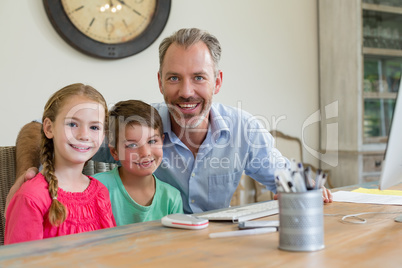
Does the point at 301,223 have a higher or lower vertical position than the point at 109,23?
lower

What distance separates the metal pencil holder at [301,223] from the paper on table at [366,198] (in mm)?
656

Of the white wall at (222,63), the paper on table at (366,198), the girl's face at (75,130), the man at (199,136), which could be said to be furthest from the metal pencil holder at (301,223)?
the white wall at (222,63)

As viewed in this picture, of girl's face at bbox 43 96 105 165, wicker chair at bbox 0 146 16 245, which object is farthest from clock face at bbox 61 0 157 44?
girl's face at bbox 43 96 105 165

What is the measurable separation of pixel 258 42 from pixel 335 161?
1.24m

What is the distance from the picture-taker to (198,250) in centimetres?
82

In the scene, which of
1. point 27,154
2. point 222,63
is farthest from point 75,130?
point 222,63

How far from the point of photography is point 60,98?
4.54 ft

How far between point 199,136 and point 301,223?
1.16 meters

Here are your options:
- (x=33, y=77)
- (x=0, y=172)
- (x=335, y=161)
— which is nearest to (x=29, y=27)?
(x=33, y=77)

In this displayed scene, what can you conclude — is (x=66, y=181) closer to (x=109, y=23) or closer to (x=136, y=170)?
(x=136, y=170)

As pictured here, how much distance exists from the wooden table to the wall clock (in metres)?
2.00

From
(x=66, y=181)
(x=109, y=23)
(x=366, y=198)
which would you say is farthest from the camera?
(x=109, y=23)

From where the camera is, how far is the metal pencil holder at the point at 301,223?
2.60ft

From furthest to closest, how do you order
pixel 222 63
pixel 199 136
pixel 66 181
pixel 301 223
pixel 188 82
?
pixel 222 63 → pixel 199 136 → pixel 188 82 → pixel 66 181 → pixel 301 223
